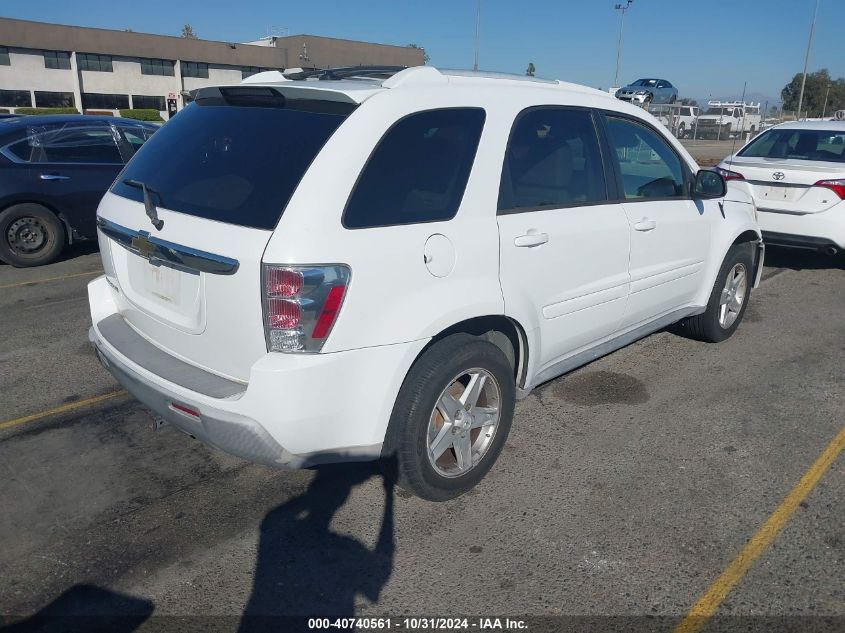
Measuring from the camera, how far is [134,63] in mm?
52750

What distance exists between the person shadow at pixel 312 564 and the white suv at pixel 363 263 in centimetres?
35

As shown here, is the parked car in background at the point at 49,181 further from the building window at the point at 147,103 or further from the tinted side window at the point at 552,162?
the building window at the point at 147,103

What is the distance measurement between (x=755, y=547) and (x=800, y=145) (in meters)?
6.68

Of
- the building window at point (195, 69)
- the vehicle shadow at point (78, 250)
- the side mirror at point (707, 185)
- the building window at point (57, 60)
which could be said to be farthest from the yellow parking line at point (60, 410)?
the building window at point (195, 69)

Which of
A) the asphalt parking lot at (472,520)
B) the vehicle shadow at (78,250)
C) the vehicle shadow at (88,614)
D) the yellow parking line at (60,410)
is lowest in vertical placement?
the vehicle shadow at (88,614)

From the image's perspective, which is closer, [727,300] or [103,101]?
[727,300]

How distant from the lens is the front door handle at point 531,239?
3.31 meters

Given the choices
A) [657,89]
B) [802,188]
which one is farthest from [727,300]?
[657,89]

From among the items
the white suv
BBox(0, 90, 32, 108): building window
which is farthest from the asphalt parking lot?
BBox(0, 90, 32, 108): building window

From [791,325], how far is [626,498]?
372 centimetres

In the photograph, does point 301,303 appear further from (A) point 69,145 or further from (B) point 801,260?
(B) point 801,260

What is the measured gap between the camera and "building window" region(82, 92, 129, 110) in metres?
51.3

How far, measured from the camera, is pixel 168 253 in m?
2.92

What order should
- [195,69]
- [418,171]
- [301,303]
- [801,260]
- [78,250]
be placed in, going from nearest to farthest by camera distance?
[301,303] < [418,171] < [78,250] < [801,260] < [195,69]
